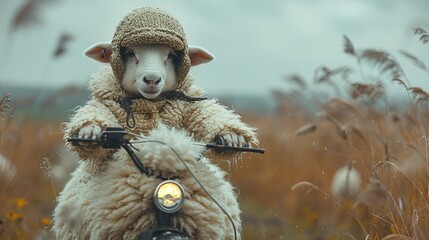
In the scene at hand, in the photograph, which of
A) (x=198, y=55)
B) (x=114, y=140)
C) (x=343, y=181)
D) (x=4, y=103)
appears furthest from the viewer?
(x=343, y=181)

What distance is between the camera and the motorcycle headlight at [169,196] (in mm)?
3416

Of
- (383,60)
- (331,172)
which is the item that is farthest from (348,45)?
(331,172)

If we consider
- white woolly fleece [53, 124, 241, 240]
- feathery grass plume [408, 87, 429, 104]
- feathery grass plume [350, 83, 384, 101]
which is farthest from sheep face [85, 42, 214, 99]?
feathery grass plume [350, 83, 384, 101]

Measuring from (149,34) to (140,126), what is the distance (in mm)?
437

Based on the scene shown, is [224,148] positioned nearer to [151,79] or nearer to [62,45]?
[151,79]

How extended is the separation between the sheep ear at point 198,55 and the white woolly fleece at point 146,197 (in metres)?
0.70

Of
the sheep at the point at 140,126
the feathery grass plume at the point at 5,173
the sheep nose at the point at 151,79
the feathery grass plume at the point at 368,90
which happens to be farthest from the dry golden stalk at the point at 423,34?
the feathery grass plume at the point at 5,173

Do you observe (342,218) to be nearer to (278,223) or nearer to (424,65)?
(278,223)

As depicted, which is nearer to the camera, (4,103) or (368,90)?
(4,103)

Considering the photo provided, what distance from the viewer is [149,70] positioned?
3881 mm

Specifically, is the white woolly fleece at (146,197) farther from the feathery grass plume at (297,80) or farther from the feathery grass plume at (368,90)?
the feathery grass plume at (297,80)

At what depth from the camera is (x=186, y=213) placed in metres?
3.50

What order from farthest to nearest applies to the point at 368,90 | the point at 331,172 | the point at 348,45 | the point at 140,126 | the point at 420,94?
the point at 331,172 < the point at 348,45 < the point at 368,90 < the point at 420,94 < the point at 140,126

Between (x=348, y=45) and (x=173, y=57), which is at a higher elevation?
(x=348, y=45)
